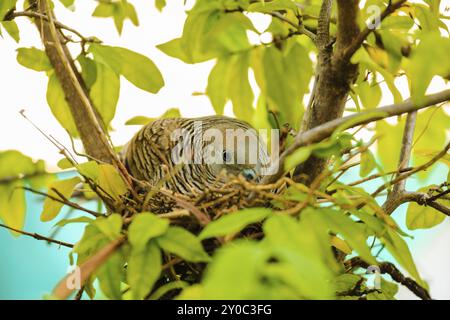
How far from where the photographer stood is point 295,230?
16.6 inches

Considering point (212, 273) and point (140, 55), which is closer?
point (212, 273)

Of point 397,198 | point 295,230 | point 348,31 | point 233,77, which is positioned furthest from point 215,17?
point 295,230

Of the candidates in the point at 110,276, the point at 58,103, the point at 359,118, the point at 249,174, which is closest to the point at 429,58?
the point at 359,118

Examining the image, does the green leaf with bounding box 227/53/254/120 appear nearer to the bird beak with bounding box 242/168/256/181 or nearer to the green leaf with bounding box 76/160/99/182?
the bird beak with bounding box 242/168/256/181

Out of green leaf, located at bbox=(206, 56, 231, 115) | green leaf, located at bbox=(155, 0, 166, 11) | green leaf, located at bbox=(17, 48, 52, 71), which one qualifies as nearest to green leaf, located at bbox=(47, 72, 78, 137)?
green leaf, located at bbox=(17, 48, 52, 71)

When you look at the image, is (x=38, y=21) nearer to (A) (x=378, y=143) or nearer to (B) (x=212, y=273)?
(A) (x=378, y=143)

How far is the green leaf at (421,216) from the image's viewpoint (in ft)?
2.73

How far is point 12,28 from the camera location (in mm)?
907

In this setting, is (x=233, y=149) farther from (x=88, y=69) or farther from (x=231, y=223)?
(x=231, y=223)

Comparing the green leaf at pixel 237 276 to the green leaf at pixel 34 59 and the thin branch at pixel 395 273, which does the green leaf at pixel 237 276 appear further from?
the green leaf at pixel 34 59

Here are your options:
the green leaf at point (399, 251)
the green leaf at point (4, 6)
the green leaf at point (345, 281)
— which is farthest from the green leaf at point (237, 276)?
the green leaf at point (4, 6)

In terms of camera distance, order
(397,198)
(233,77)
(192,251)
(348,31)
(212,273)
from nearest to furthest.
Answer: (212,273), (192,251), (348,31), (397,198), (233,77)

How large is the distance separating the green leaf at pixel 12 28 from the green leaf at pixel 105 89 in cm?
15
